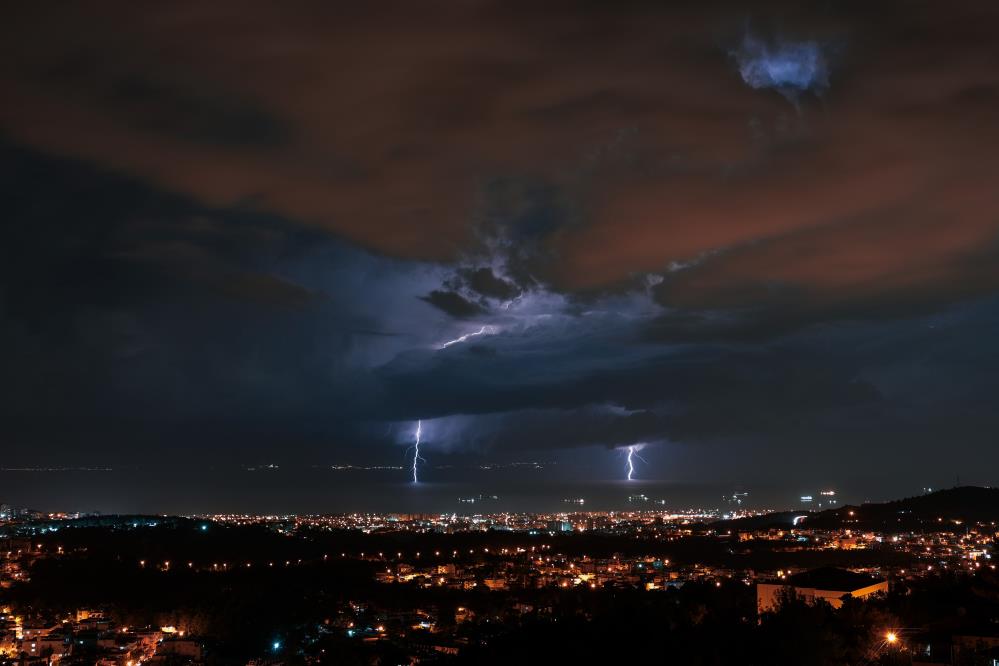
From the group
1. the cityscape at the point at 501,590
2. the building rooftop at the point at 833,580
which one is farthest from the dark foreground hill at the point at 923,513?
the building rooftop at the point at 833,580

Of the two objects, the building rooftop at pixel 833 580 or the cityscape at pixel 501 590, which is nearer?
the cityscape at pixel 501 590

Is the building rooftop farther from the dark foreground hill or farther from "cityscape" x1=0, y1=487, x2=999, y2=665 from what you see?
the dark foreground hill

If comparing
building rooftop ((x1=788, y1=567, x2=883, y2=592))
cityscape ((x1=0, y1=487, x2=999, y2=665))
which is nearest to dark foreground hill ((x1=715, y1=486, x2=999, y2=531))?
cityscape ((x1=0, y1=487, x2=999, y2=665))

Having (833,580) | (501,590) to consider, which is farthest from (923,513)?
(833,580)

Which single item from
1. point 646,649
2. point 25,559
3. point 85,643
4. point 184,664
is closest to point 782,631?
point 646,649

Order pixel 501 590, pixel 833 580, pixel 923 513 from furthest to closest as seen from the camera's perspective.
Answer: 1. pixel 923 513
2. pixel 501 590
3. pixel 833 580

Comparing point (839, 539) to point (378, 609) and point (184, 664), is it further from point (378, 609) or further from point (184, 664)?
point (184, 664)

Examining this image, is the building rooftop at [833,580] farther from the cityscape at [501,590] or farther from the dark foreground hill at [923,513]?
the dark foreground hill at [923,513]

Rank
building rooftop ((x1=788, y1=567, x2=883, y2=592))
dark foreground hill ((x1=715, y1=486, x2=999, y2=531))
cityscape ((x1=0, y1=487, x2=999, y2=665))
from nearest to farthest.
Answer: cityscape ((x1=0, y1=487, x2=999, y2=665)) < building rooftop ((x1=788, y1=567, x2=883, y2=592)) < dark foreground hill ((x1=715, y1=486, x2=999, y2=531))

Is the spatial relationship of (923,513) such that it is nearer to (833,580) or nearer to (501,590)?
(501,590)

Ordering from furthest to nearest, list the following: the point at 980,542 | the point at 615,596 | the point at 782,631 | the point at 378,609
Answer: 1. the point at 980,542
2. the point at 378,609
3. the point at 615,596
4. the point at 782,631

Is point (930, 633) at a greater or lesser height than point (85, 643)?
greater
